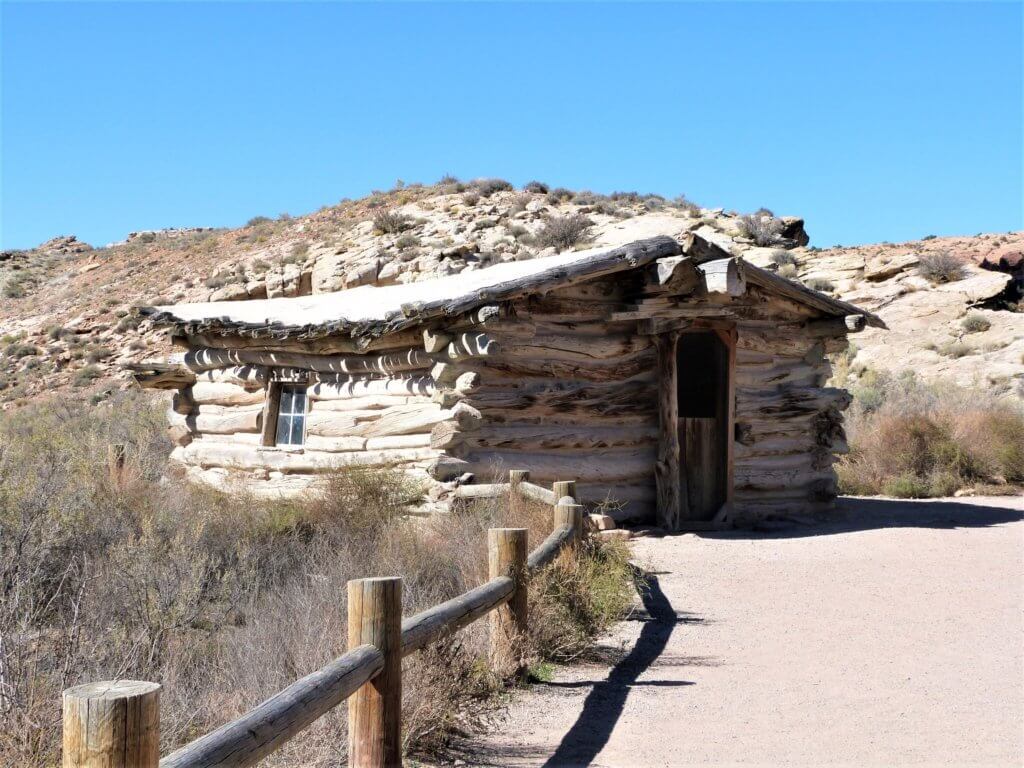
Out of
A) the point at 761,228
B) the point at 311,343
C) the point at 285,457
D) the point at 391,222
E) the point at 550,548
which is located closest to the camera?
the point at 550,548

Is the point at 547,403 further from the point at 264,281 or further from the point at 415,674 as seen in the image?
the point at 264,281

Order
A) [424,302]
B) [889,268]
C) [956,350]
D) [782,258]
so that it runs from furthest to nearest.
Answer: [782,258]
[889,268]
[956,350]
[424,302]

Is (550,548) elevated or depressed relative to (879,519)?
elevated

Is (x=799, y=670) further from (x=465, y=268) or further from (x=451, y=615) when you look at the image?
(x=465, y=268)

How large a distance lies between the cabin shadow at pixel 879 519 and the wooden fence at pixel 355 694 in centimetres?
590

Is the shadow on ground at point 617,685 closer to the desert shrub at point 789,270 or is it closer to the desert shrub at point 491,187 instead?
the desert shrub at point 789,270

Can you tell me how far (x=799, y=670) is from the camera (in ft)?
22.0

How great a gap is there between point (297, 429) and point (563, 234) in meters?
25.6

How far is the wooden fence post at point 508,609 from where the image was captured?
621 cm

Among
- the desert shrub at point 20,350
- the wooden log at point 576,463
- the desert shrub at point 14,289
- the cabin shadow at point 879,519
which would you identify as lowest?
the cabin shadow at point 879,519

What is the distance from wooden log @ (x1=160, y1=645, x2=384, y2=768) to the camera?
9.80 feet

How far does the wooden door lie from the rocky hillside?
1516 cm

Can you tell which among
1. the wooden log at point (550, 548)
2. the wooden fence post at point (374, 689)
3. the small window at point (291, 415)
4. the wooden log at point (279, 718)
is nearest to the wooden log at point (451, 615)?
the wooden fence post at point (374, 689)

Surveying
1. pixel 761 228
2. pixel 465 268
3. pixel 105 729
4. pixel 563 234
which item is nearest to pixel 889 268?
pixel 761 228
